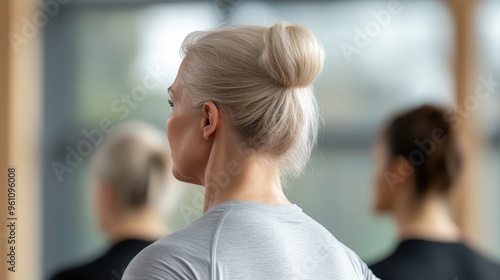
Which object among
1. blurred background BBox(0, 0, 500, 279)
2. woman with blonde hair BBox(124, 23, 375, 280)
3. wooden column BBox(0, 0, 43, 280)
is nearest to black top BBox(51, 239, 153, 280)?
woman with blonde hair BBox(124, 23, 375, 280)

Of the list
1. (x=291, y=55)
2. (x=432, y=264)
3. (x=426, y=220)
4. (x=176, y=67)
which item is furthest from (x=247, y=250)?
(x=176, y=67)

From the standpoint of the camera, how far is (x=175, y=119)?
4.13ft

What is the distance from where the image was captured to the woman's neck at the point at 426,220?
8.11ft

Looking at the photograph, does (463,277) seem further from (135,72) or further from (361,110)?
(135,72)

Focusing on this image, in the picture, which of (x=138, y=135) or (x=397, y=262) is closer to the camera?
(x=397, y=262)

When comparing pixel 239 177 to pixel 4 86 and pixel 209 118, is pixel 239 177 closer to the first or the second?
pixel 209 118

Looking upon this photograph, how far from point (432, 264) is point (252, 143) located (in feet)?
4.22

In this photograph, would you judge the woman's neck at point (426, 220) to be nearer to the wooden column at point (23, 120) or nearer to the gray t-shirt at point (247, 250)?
the gray t-shirt at point (247, 250)

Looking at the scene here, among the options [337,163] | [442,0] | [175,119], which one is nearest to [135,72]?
[337,163]

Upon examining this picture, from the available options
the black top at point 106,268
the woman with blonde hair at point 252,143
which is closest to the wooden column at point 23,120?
the black top at point 106,268

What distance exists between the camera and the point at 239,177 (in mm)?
1182

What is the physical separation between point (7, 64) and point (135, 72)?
637 mm

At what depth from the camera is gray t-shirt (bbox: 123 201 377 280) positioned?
3.41 ft

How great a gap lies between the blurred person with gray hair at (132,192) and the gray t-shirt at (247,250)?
4.46ft
